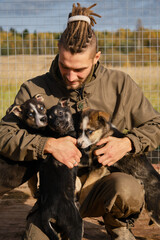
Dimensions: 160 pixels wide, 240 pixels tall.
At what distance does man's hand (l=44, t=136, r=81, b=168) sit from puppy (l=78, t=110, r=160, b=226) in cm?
26

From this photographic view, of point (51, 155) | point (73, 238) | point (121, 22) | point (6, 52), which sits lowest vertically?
point (73, 238)

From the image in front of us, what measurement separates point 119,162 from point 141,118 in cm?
58

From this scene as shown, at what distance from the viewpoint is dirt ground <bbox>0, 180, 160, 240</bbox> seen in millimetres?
4219

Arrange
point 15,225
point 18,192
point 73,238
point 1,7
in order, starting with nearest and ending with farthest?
point 73,238 → point 15,225 → point 18,192 → point 1,7

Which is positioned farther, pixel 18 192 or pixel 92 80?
pixel 18 192

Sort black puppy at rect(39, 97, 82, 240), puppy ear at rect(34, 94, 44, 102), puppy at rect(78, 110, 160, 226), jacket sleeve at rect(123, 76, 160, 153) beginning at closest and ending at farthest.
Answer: black puppy at rect(39, 97, 82, 240) → jacket sleeve at rect(123, 76, 160, 153) → puppy at rect(78, 110, 160, 226) → puppy ear at rect(34, 94, 44, 102)

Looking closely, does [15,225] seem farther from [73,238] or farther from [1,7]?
[1,7]

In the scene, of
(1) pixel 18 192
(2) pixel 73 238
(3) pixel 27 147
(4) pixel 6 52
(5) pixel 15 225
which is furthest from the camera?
(4) pixel 6 52

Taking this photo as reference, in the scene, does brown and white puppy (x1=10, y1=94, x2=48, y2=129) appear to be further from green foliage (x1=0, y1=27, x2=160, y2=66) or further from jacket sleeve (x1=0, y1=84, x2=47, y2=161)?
green foliage (x1=0, y1=27, x2=160, y2=66)

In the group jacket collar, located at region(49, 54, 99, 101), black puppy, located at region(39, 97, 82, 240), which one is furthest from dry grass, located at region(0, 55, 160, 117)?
black puppy, located at region(39, 97, 82, 240)

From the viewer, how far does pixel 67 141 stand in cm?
366

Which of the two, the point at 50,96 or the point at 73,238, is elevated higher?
the point at 50,96

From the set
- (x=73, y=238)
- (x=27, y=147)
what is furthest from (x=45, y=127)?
(x=73, y=238)

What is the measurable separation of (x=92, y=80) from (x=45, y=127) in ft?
2.55
